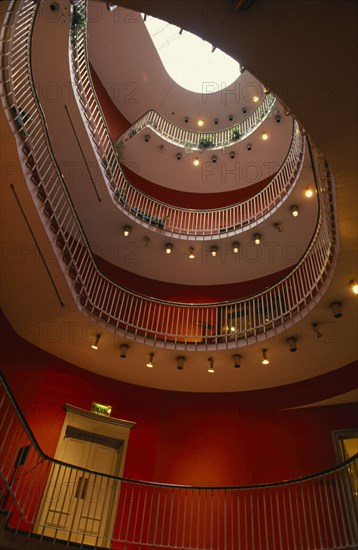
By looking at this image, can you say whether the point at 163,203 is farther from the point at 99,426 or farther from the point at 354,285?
the point at 354,285

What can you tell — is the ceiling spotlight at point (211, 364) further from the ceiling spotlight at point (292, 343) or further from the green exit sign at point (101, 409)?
the green exit sign at point (101, 409)

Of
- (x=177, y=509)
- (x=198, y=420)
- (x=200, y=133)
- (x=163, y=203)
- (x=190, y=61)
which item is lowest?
(x=177, y=509)

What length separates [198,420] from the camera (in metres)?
9.51

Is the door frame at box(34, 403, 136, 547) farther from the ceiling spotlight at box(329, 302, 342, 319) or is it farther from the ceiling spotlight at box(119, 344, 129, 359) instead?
the ceiling spotlight at box(329, 302, 342, 319)

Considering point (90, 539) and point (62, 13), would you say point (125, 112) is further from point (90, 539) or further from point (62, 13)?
point (90, 539)

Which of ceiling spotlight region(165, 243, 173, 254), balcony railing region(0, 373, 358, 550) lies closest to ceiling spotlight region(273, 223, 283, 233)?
ceiling spotlight region(165, 243, 173, 254)

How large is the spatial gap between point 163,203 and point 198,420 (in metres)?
6.54

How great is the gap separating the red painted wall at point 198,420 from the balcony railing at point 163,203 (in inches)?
181

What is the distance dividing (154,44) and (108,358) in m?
13.4

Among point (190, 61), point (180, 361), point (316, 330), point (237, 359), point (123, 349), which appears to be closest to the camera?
point (316, 330)

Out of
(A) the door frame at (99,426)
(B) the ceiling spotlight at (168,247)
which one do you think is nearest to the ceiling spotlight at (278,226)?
(B) the ceiling spotlight at (168,247)

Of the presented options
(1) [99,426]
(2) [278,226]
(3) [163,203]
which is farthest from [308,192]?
(1) [99,426]

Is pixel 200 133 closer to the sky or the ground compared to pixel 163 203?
closer to the sky

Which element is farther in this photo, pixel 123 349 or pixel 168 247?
pixel 168 247
